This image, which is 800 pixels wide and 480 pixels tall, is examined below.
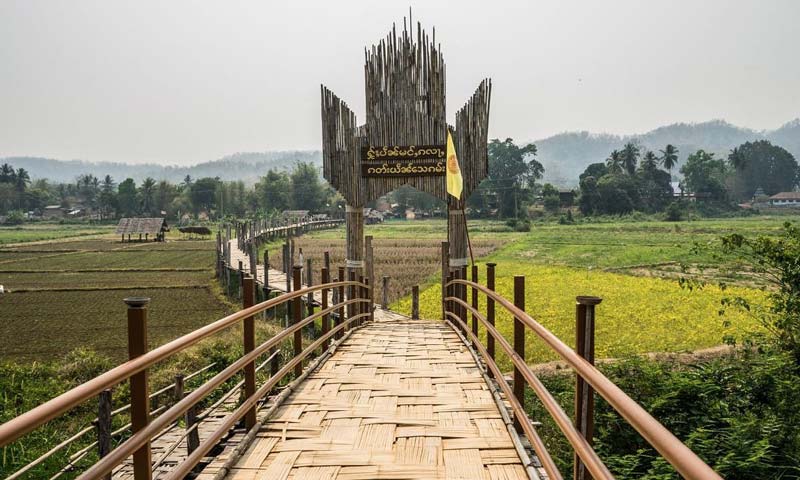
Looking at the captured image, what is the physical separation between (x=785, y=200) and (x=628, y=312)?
9190 centimetres

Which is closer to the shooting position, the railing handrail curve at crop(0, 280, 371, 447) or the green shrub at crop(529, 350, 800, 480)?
the railing handrail curve at crop(0, 280, 371, 447)

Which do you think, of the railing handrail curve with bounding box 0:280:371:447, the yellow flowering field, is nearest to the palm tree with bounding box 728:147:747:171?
the yellow flowering field

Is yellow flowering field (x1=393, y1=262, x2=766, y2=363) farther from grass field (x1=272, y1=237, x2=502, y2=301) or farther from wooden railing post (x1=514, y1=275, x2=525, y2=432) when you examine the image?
wooden railing post (x1=514, y1=275, x2=525, y2=432)

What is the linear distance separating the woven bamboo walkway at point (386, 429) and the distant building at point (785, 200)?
100 m

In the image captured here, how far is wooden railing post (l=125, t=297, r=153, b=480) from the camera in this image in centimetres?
225

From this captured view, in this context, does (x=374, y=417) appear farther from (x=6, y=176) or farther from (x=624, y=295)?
(x=6, y=176)

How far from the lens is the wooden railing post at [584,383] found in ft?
7.30

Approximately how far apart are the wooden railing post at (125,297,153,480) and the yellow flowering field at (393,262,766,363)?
9.05 metres

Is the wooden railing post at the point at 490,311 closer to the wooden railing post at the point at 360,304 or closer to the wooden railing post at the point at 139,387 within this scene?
Result: the wooden railing post at the point at 139,387

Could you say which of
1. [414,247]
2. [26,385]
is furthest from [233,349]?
[414,247]

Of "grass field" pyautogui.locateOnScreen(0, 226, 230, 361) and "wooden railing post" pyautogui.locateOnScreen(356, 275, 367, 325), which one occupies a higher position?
"wooden railing post" pyautogui.locateOnScreen(356, 275, 367, 325)

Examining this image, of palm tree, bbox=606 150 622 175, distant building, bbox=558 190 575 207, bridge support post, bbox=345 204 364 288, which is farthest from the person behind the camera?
palm tree, bbox=606 150 622 175

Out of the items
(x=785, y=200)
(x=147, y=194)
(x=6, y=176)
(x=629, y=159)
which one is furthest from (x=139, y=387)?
(x=6, y=176)

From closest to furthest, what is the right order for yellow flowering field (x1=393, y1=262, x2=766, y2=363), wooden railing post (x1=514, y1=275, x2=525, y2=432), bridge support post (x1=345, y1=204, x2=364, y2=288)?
1. wooden railing post (x1=514, y1=275, x2=525, y2=432)
2. bridge support post (x1=345, y1=204, x2=364, y2=288)
3. yellow flowering field (x1=393, y1=262, x2=766, y2=363)
